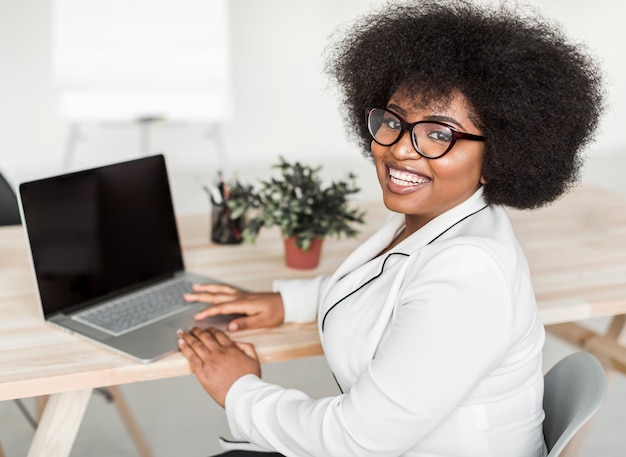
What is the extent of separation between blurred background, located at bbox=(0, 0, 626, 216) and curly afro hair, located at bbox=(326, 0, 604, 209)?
239 centimetres

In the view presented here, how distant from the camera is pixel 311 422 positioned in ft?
4.42

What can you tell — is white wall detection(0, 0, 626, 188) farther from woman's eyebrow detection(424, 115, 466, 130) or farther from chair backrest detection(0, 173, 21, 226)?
woman's eyebrow detection(424, 115, 466, 130)

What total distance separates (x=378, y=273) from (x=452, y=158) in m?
0.24

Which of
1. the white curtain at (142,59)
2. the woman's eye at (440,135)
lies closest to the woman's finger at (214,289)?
the woman's eye at (440,135)

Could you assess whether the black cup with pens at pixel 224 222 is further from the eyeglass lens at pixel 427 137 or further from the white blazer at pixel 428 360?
the eyeglass lens at pixel 427 137

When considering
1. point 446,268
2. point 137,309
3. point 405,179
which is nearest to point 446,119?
point 405,179

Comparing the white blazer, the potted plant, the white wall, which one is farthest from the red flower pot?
the white wall

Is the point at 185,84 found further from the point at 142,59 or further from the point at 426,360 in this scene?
the point at 426,360

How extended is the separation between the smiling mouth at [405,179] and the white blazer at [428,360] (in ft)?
0.25

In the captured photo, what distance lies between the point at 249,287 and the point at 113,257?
30 centimetres

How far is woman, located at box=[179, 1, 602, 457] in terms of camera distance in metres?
1.27

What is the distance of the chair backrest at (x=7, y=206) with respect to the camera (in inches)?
99.1

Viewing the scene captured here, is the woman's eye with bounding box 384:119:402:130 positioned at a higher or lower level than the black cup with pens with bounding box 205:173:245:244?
higher

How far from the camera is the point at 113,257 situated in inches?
71.1
